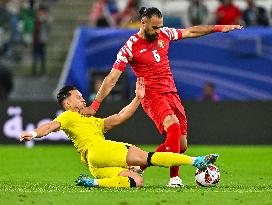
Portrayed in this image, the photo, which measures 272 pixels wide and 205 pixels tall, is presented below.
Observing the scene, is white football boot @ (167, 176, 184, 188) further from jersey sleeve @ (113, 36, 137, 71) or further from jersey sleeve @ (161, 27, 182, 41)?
jersey sleeve @ (161, 27, 182, 41)

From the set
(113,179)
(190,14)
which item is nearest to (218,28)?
(113,179)

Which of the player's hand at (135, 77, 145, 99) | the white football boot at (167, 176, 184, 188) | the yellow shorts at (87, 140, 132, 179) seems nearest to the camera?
the yellow shorts at (87, 140, 132, 179)

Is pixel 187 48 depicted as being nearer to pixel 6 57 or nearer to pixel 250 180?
pixel 6 57

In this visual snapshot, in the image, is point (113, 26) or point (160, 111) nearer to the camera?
point (160, 111)

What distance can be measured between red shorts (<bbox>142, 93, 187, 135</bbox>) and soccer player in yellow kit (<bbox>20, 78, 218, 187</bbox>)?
55 centimetres

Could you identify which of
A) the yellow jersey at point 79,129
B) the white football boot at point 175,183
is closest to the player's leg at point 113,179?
the yellow jersey at point 79,129

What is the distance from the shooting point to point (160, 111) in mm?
14344

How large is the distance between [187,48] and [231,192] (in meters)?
13.8

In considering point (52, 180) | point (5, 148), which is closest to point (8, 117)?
point (5, 148)

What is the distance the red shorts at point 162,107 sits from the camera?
47.1 ft

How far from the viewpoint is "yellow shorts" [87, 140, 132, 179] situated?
13.6 meters

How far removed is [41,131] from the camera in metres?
13.3

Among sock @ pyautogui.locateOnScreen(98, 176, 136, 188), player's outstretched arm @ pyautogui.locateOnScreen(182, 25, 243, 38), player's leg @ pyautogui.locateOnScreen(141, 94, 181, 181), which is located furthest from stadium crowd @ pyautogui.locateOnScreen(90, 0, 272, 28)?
sock @ pyautogui.locateOnScreen(98, 176, 136, 188)

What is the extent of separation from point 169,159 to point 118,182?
2.35 feet
